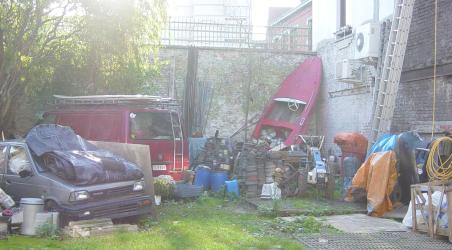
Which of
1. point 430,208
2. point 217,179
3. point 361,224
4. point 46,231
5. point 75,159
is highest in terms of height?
point 75,159

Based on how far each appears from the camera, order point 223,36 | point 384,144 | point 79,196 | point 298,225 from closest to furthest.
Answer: point 79,196 < point 298,225 < point 384,144 < point 223,36

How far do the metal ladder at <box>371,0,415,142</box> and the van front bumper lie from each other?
5.81 metres

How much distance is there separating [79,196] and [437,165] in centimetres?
610

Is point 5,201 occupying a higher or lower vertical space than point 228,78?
lower

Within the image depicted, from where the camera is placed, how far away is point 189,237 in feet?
25.7

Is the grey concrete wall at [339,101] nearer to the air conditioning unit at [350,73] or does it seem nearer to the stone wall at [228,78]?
the air conditioning unit at [350,73]

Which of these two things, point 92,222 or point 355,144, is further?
point 355,144

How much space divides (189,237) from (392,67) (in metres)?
6.57

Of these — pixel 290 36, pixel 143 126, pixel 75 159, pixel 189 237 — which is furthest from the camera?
pixel 290 36

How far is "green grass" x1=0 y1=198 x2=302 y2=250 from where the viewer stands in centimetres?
732

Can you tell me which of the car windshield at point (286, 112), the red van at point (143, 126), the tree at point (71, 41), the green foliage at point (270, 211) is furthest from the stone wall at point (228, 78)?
the green foliage at point (270, 211)

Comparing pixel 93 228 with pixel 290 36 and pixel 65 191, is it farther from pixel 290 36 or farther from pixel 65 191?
pixel 290 36

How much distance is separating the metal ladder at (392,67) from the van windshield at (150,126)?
4.72 meters

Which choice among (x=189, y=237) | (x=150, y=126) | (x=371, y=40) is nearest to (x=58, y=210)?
(x=189, y=237)
